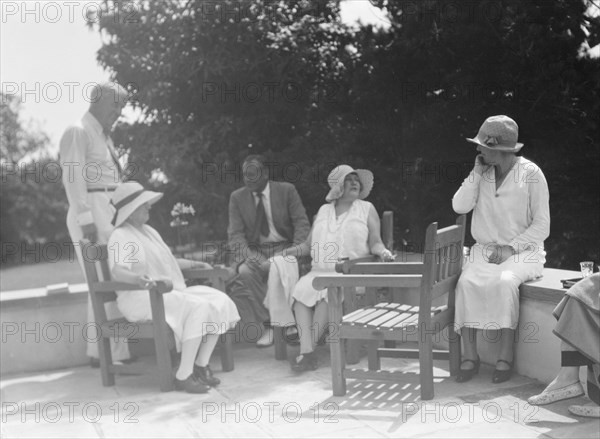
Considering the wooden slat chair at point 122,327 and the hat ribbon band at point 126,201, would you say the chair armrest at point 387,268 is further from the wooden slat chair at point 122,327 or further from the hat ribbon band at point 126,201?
the hat ribbon band at point 126,201

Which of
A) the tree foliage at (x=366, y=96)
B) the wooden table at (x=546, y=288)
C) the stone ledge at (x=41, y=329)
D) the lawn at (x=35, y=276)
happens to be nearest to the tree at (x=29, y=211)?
the lawn at (x=35, y=276)

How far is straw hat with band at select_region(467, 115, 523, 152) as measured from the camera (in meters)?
4.81

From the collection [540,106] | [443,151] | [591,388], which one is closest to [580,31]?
[540,106]

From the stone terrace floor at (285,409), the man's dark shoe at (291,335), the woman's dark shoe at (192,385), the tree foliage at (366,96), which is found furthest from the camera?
the tree foliage at (366,96)

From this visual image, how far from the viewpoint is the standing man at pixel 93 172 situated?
5449mm

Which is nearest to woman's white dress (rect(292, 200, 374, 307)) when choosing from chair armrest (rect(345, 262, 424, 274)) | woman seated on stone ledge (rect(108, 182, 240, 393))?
chair armrest (rect(345, 262, 424, 274))

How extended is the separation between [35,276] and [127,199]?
1976 cm

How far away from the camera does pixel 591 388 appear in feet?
12.8

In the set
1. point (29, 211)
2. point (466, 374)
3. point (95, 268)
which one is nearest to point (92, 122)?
point (95, 268)

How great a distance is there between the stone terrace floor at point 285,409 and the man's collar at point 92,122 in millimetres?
1864

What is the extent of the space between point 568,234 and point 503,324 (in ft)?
8.85

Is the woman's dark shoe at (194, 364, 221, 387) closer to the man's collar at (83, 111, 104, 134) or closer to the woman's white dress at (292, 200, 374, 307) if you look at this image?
the woman's white dress at (292, 200, 374, 307)

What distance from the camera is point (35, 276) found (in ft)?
77.0

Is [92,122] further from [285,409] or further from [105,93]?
[285,409]
